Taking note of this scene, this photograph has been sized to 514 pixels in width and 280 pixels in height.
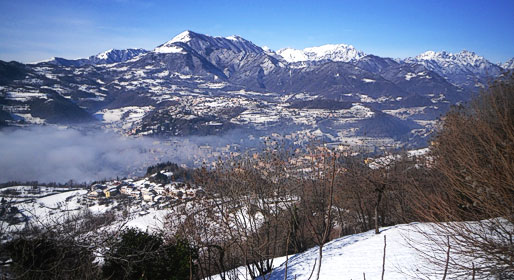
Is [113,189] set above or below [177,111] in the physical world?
below

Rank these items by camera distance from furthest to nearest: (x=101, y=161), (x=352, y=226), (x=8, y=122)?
(x=8, y=122)
(x=101, y=161)
(x=352, y=226)

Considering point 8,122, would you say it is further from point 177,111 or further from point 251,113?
point 251,113

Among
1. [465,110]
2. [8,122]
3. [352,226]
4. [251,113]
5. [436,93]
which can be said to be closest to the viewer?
[465,110]

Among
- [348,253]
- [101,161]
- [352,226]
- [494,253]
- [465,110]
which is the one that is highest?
[465,110]

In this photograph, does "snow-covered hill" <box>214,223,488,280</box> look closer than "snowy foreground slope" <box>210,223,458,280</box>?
Yes

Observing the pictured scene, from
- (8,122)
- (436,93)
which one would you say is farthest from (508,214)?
(436,93)

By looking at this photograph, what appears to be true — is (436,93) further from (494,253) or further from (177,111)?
(494,253)

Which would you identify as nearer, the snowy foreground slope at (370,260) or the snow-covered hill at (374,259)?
the snow-covered hill at (374,259)

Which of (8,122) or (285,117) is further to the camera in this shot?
(8,122)
